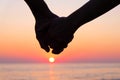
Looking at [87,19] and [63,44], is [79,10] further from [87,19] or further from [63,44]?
[63,44]

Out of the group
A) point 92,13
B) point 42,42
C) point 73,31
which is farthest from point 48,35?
point 92,13

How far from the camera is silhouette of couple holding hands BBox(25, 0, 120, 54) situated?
5.07 feet

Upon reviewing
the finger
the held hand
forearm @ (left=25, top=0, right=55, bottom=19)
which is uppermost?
forearm @ (left=25, top=0, right=55, bottom=19)

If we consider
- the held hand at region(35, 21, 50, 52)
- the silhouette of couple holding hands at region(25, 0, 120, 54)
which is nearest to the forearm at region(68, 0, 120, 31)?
the silhouette of couple holding hands at region(25, 0, 120, 54)

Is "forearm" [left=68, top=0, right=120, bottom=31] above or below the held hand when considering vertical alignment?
above

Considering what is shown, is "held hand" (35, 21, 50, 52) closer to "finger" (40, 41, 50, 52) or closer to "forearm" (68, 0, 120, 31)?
"finger" (40, 41, 50, 52)

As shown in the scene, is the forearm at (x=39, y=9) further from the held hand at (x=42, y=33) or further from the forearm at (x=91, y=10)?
the forearm at (x=91, y=10)

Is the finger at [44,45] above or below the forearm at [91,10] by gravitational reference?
below

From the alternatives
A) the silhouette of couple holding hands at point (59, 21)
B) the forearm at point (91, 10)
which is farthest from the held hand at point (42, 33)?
the forearm at point (91, 10)

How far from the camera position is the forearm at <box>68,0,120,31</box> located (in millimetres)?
1531

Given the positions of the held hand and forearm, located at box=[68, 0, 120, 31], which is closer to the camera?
forearm, located at box=[68, 0, 120, 31]

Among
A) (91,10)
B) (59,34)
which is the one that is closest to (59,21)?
(59,34)

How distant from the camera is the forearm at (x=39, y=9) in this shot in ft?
5.47

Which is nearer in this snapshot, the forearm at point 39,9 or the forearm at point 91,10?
the forearm at point 91,10
